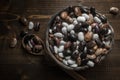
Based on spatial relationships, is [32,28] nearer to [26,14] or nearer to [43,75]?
[26,14]

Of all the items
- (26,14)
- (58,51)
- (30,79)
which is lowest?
(30,79)

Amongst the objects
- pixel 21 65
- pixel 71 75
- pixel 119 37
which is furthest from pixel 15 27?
pixel 119 37

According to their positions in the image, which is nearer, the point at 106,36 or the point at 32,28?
the point at 106,36

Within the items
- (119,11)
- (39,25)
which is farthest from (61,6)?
(119,11)

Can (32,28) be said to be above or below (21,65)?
above

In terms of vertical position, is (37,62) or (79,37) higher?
(79,37)

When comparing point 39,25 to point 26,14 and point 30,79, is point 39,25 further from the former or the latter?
point 30,79
